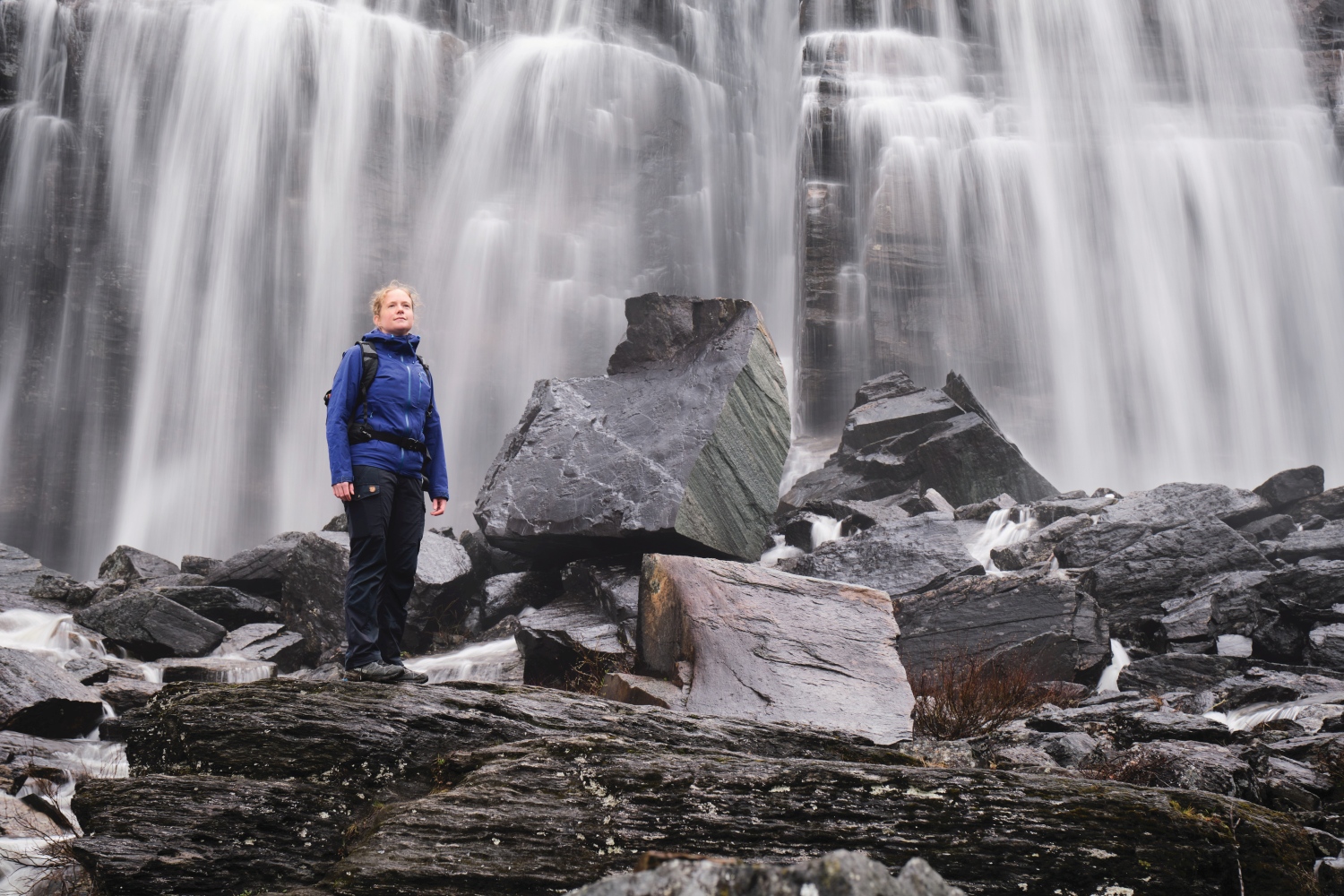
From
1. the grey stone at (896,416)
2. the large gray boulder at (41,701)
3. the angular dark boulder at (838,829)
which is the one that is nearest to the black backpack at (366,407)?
the angular dark boulder at (838,829)

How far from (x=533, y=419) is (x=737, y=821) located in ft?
29.5

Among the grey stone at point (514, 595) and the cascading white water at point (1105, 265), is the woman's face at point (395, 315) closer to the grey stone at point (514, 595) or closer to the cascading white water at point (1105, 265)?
the grey stone at point (514, 595)

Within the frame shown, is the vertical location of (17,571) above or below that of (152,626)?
above

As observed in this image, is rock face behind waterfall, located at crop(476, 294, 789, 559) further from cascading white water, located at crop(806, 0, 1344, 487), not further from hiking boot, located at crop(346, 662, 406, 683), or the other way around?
cascading white water, located at crop(806, 0, 1344, 487)

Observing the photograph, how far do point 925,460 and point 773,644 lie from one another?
412 inches

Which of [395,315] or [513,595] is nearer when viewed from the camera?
[395,315]

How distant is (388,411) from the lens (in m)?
4.94

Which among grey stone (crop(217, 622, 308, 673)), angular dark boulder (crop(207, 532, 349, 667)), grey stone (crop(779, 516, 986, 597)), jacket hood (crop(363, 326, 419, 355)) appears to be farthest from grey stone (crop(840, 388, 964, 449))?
jacket hood (crop(363, 326, 419, 355))

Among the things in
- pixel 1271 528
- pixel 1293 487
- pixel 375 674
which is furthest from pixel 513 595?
pixel 1293 487

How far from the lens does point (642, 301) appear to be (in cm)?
1274

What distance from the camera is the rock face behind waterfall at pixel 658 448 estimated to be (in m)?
10.1

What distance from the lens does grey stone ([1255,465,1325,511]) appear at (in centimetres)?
1461

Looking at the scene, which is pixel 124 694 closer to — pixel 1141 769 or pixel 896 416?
pixel 1141 769

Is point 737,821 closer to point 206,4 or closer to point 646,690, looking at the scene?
point 646,690
